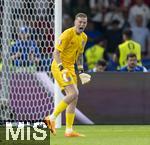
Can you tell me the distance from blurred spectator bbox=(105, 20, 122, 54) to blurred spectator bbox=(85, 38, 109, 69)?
0.43m

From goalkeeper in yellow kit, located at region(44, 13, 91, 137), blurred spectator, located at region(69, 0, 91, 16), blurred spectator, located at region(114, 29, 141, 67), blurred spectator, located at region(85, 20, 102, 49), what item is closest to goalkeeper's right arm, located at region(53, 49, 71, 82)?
goalkeeper in yellow kit, located at region(44, 13, 91, 137)

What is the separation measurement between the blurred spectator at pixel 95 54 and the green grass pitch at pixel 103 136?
4.92m

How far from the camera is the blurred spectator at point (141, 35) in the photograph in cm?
2167

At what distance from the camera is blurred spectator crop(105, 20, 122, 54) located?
2144 cm

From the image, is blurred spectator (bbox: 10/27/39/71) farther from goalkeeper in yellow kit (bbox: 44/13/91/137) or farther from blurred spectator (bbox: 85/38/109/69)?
blurred spectator (bbox: 85/38/109/69)

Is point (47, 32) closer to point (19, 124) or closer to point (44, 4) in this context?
point (44, 4)

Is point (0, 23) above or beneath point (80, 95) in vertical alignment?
above

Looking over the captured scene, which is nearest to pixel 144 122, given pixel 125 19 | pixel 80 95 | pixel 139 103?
pixel 139 103

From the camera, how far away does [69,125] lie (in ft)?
44.3

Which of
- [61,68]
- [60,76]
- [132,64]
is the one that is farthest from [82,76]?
[132,64]

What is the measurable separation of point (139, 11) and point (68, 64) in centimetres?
869

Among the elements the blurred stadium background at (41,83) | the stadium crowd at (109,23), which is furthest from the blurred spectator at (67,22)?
the blurred stadium background at (41,83)

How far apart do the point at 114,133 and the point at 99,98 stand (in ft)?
8.53

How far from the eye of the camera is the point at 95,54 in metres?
20.8
